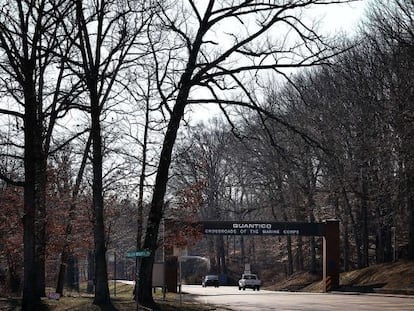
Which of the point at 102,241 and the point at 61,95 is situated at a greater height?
the point at 61,95

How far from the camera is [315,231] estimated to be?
56.2 m

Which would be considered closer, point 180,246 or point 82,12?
point 82,12

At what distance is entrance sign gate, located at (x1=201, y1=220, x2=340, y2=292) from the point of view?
55.7 m

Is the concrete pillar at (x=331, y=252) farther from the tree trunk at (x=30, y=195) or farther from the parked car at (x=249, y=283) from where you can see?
the tree trunk at (x=30, y=195)

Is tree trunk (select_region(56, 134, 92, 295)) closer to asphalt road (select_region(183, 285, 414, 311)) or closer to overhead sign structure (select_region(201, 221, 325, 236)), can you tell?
asphalt road (select_region(183, 285, 414, 311))

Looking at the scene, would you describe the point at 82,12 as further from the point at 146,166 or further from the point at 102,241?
the point at 146,166

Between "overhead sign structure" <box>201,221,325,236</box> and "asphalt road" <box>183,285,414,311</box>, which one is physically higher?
"overhead sign structure" <box>201,221,325,236</box>

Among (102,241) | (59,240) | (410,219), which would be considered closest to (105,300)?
(102,241)

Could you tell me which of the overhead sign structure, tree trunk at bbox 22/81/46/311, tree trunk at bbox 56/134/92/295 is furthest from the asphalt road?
the overhead sign structure

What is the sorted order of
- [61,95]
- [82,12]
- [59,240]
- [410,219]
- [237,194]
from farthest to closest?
1. [237,194]
2. [410,219]
3. [59,240]
4. [61,95]
5. [82,12]

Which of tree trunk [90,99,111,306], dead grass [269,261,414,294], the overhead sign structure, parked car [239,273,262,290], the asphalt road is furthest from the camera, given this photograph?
parked car [239,273,262,290]

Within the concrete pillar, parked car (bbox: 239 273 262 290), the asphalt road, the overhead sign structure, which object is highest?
the overhead sign structure

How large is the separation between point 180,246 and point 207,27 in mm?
8849

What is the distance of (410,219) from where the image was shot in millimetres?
50250
